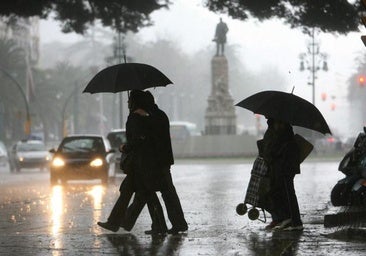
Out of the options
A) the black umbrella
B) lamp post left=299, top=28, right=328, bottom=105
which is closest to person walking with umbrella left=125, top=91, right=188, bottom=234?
the black umbrella

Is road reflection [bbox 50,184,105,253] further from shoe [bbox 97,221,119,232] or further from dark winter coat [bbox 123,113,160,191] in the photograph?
dark winter coat [bbox 123,113,160,191]

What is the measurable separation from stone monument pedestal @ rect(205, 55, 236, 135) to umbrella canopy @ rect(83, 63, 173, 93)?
54.4 m

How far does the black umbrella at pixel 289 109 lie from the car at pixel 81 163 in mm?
15512

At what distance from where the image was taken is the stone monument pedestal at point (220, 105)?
66250 millimetres

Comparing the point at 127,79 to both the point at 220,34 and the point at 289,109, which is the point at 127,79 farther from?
the point at 220,34

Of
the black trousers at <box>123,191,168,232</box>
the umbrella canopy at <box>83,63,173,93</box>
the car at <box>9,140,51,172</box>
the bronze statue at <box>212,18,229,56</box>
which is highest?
the bronze statue at <box>212,18,229,56</box>

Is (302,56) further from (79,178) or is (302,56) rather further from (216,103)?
(79,178)

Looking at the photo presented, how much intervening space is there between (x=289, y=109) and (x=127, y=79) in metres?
1.95

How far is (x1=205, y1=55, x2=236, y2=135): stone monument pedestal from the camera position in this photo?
2608 inches

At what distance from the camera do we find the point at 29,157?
4284 cm

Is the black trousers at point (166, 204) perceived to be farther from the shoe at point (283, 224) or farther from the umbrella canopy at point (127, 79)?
the shoe at point (283, 224)

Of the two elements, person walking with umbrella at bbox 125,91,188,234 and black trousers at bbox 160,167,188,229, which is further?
→ black trousers at bbox 160,167,188,229

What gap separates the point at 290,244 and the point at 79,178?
668 inches

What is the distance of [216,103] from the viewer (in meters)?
67.2
